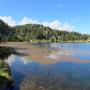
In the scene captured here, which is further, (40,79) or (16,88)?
(40,79)

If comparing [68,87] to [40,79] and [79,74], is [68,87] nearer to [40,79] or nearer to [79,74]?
[40,79]

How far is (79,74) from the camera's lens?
37.2 meters

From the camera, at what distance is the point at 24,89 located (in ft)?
86.8

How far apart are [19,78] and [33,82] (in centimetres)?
384

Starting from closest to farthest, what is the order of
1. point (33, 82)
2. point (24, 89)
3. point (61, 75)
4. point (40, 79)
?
point (24, 89), point (33, 82), point (40, 79), point (61, 75)

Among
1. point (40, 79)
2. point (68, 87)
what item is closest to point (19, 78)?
point (40, 79)

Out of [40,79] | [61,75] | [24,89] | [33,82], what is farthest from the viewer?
[61,75]

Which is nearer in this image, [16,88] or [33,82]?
[16,88]

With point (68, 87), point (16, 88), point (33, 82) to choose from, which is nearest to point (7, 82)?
point (16, 88)

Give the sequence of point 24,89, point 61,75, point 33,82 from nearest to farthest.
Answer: point 24,89 < point 33,82 < point 61,75

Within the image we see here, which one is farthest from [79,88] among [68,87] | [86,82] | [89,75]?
[89,75]

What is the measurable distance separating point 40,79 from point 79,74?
857 cm

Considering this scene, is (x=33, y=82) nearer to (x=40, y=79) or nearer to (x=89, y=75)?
(x=40, y=79)

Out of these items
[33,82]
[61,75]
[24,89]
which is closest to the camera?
[24,89]
